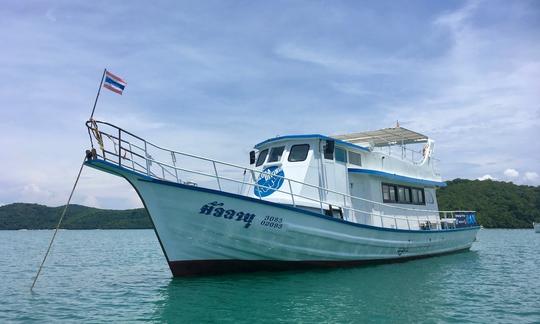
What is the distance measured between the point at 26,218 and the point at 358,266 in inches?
4656

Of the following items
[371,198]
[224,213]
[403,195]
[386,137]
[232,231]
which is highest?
[386,137]

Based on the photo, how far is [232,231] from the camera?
1134 cm

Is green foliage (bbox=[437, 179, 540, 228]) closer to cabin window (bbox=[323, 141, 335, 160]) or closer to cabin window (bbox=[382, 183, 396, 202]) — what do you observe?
cabin window (bbox=[382, 183, 396, 202])

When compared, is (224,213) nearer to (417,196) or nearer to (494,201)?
(417,196)

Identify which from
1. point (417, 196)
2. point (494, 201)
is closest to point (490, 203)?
point (494, 201)

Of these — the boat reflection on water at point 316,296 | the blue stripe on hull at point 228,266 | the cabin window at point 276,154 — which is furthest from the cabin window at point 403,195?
the blue stripe on hull at point 228,266

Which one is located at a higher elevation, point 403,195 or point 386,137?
point 386,137

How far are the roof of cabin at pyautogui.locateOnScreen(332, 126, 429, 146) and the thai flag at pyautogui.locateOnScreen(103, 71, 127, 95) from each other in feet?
34.2

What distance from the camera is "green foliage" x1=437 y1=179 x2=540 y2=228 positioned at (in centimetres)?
7506

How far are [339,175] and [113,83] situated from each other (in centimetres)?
811

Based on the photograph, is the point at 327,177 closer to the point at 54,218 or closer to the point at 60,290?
the point at 60,290

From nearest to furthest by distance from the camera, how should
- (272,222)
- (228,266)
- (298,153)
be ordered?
(272,222) < (228,266) < (298,153)

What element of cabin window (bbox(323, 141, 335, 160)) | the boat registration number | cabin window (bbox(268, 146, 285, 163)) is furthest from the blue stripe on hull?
cabin window (bbox(268, 146, 285, 163))

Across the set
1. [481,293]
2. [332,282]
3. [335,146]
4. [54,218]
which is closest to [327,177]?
[335,146]
